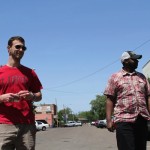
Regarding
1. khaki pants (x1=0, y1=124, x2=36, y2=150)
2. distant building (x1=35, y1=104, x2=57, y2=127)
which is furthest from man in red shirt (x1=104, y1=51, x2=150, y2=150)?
distant building (x1=35, y1=104, x2=57, y2=127)

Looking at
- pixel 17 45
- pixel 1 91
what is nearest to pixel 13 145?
pixel 1 91

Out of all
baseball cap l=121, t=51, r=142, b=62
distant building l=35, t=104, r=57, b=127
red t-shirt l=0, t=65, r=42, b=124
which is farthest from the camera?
distant building l=35, t=104, r=57, b=127

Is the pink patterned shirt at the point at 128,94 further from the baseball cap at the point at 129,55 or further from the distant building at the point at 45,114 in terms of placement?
the distant building at the point at 45,114

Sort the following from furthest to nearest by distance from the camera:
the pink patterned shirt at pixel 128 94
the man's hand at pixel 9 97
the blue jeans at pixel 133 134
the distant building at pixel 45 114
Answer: the distant building at pixel 45 114
the pink patterned shirt at pixel 128 94
the blue jeans at pixel 133 134
the man's hand at pixel 9 97

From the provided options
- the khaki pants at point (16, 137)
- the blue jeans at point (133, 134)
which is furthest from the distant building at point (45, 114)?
the khaki pants at point (16, 137)

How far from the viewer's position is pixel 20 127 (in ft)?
15.4

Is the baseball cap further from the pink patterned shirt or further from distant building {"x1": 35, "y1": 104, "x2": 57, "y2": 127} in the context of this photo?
distant building {"x1": 35, "y1": 104, "x2": 57, "y2": 127}

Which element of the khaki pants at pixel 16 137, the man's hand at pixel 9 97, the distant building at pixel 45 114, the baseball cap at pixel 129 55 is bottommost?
the khaki pants at pixel 16 137

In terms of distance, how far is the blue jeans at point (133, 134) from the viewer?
223 inches

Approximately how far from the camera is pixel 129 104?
5.86 meters

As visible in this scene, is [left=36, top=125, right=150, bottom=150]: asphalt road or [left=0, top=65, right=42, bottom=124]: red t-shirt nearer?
[left=0, top=65, right=42, bottom=124]: red t-shirt

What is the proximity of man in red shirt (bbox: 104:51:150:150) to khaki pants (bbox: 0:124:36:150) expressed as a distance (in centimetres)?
147

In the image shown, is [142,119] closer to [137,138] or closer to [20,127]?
[137,138]

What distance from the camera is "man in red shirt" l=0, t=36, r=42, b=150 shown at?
463cm
